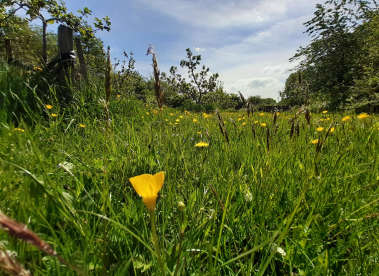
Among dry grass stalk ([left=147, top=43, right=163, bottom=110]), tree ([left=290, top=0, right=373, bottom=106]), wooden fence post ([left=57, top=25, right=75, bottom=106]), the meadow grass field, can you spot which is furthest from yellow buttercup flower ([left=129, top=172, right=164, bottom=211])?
tree ([left=290, top=0, right=373, bottom=106])

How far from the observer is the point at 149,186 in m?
0.51

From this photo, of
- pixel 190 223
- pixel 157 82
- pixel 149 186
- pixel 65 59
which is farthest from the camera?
pixel 65 59

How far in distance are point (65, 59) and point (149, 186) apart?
3935 mm

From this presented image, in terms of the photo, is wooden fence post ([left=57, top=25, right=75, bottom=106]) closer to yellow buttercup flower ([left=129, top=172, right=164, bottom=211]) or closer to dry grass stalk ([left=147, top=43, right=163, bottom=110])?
dry grass stalk ([left=147, top=43, right=163, bottom=110])

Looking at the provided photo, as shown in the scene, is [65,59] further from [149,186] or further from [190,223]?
[149,186]

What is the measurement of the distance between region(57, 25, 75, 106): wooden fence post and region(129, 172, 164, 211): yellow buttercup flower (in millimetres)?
3543

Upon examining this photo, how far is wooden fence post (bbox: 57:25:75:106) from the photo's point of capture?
3441 mm

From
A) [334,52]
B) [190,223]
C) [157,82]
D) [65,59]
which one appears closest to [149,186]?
[157,82]

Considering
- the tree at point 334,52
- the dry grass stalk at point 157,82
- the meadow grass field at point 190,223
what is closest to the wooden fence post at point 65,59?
the meadow grass field at point 190,223

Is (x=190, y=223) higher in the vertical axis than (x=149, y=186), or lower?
lower

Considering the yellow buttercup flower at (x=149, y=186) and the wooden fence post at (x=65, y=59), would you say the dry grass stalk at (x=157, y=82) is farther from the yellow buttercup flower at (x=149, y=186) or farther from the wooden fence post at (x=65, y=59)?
the wooden fence post at (x=65, y=59)

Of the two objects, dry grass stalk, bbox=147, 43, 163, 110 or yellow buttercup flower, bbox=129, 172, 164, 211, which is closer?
yellow buttercup flower, bbox=129, 172, 164, 211

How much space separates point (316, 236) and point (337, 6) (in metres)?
20.9

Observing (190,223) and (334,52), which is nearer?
(190,223)
